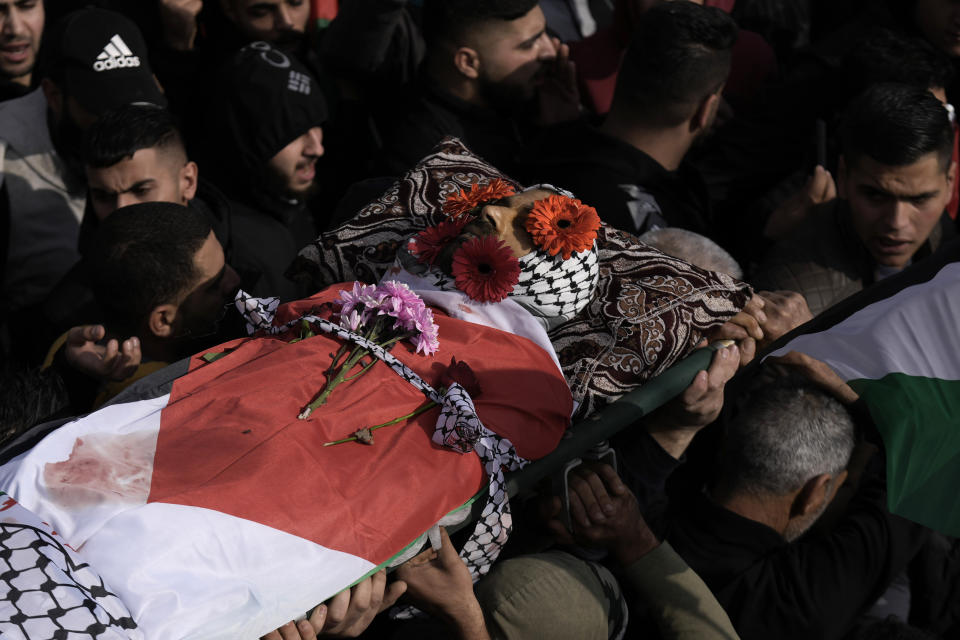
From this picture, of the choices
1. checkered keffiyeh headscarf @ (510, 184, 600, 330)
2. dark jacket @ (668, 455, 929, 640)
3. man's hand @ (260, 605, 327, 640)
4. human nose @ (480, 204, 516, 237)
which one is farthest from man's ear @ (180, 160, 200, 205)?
dark jacket @ (668, 455, 929, 640)

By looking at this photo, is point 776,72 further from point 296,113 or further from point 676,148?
point 296,113

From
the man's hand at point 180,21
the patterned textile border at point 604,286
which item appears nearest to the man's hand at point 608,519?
the patterned textile border at point 604,286

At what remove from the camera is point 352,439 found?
2148mm

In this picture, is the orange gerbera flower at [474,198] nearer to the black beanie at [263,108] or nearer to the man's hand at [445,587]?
the man's hand at [445,587]

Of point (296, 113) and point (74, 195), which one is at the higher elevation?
point (296, 113)

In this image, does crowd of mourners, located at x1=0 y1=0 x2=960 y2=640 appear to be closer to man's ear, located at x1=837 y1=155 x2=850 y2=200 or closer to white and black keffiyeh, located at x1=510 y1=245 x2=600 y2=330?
man's ear, located at x1=837 y1=155 x2=850 y2=200

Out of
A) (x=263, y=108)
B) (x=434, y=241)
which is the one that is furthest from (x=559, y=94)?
(x=434, y=241)

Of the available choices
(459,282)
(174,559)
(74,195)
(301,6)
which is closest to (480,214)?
(459,282)

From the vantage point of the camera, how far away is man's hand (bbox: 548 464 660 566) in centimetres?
255

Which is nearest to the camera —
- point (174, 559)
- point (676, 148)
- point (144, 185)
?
point (174, 559)

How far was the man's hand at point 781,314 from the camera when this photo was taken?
→ 115 inches

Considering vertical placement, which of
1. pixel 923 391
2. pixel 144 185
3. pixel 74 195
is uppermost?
pixel 923 391

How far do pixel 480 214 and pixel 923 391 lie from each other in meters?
1.22

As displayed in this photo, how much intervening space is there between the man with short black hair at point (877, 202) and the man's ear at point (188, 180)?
2023 millimetres
